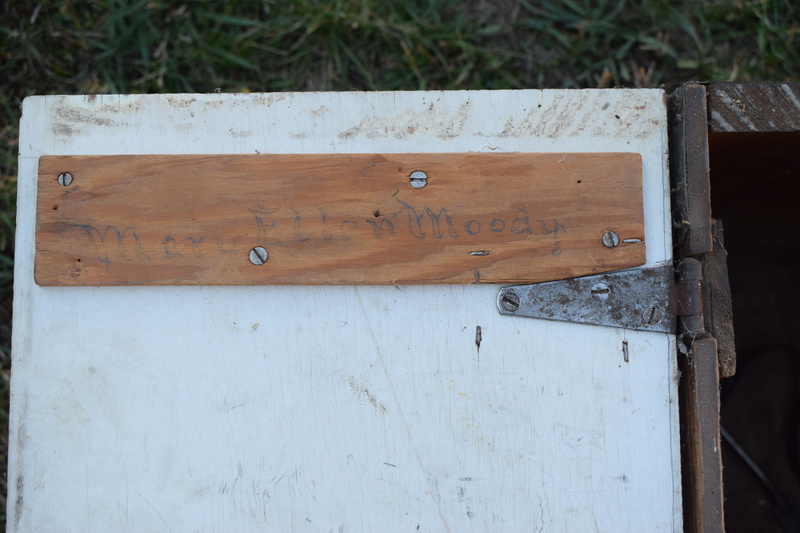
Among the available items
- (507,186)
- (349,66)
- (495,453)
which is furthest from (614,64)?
(495,453)

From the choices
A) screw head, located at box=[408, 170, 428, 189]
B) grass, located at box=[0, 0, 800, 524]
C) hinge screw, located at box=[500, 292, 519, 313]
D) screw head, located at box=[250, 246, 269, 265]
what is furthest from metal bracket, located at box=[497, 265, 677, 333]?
grass, located at box=[0, 0, 800, 524]

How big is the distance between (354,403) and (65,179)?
0.62 metres

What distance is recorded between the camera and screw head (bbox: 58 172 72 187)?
1.02 metres

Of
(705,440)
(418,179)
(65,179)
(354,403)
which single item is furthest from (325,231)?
(705,440)

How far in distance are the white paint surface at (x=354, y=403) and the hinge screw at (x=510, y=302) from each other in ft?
0.07

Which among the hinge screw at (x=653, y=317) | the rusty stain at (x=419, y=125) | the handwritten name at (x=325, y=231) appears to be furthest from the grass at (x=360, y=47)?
the hinge screw at (x=653, y=317)

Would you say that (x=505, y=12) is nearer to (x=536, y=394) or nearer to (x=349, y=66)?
(x=349, y=66)

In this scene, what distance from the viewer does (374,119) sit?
3.44 feet

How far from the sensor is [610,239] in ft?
3.27

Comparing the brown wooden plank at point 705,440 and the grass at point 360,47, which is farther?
the grass at point 360,47

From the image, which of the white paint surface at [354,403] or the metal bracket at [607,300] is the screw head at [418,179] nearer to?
the white paint surface at [354,403]

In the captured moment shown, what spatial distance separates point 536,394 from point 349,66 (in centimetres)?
117

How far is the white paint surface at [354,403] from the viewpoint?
101cm

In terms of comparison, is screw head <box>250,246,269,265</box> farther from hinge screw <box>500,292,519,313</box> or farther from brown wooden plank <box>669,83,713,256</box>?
brown wooden plank <box>669,83,713,256</box>
